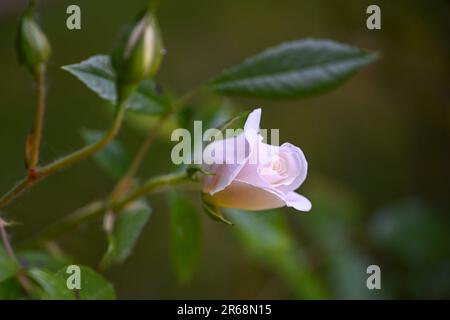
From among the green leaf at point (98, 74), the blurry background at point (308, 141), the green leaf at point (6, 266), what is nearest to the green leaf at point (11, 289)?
the green leaf at point (6, 266)

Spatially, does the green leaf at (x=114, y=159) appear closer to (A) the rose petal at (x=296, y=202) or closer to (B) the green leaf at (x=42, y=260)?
(B) the green leaf at (x=42, y=260)

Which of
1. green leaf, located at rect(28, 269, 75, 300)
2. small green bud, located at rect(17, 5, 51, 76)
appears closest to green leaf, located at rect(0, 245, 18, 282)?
green leaf, located at rect(28, 269, 75, 300)

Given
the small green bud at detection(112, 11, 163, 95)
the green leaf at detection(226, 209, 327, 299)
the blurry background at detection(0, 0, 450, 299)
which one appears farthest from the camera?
the blurry background at detection(0, 0, 450, 299)

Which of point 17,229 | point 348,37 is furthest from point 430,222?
point 17,229

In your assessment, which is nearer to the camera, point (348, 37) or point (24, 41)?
point (24, 41)

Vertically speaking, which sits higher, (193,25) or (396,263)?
(193,25)

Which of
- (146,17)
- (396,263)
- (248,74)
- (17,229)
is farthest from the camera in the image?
(396,263)

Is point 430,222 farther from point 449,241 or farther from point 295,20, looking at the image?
point 295,20

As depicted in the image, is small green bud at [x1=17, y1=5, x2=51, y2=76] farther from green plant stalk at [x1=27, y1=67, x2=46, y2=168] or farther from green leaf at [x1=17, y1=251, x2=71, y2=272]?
green leaf at [x1=17, y1=251, x2=71, y2=272]
